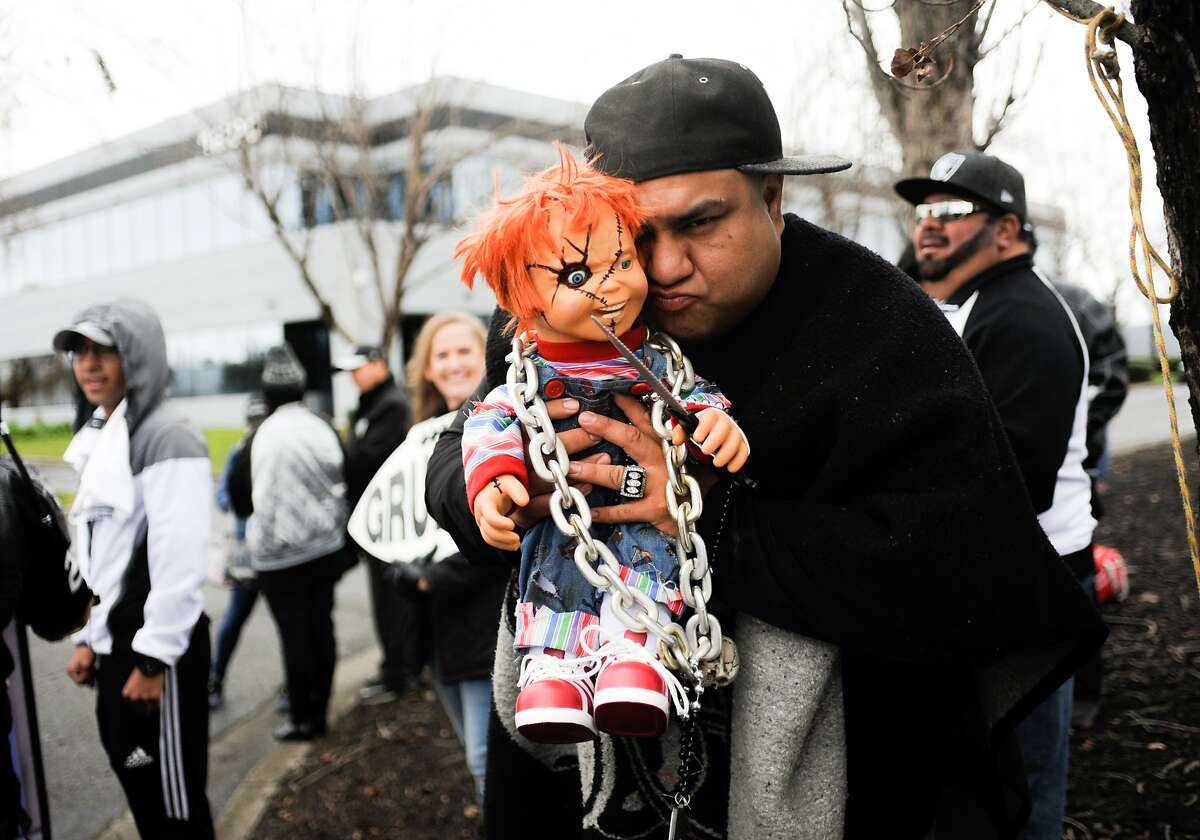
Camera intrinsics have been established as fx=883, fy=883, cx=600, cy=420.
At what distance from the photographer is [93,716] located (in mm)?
5656

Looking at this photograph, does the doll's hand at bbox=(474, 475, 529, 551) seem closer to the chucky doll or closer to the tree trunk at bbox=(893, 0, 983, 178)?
the chucky doll

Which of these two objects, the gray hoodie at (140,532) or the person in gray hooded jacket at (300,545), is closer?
the gray hoodie at (140,532)

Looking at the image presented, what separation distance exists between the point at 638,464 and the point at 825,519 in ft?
1.18

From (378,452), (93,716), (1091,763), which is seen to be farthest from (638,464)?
(93,716)

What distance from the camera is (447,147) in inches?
438

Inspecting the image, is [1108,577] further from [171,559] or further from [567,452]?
[171,559]

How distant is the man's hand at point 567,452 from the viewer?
5.48 ft

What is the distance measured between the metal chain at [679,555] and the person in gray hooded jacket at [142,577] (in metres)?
2.00

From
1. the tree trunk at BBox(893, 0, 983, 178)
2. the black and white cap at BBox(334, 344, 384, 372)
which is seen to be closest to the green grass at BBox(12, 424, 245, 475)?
the black and white cap at BBox(334, 344, 384, 372)

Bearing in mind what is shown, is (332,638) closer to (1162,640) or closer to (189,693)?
(189,693)

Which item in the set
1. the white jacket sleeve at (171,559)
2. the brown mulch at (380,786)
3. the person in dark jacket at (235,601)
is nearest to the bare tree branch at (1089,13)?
the white jacket sleeve at (171,559)

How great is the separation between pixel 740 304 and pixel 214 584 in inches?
338

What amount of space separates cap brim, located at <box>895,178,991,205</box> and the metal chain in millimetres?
2296

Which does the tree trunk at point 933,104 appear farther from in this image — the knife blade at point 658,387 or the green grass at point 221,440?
the green grass at point 221,440
